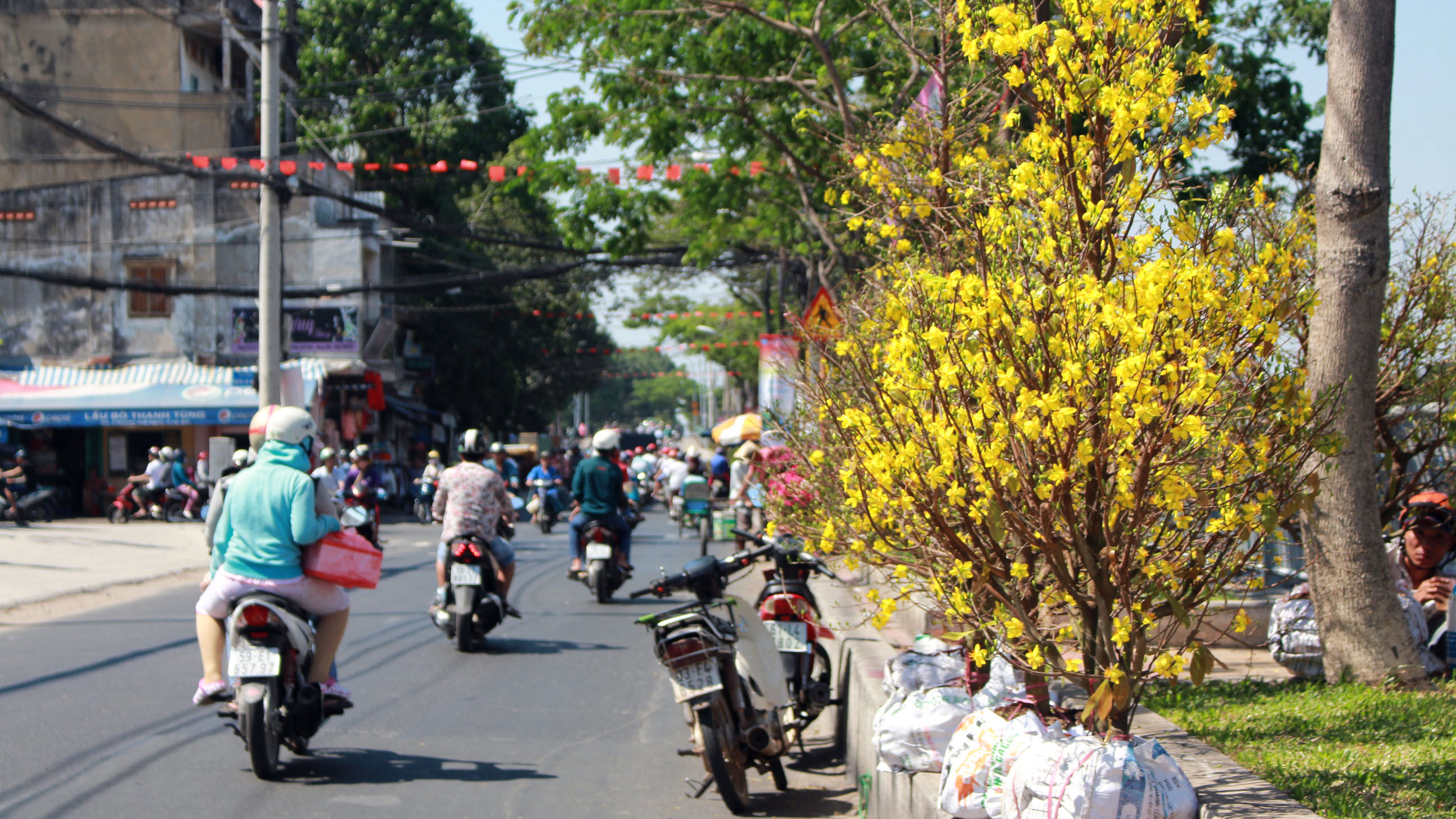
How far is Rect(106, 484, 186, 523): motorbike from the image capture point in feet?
84.4

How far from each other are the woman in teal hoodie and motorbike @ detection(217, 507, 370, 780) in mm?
75

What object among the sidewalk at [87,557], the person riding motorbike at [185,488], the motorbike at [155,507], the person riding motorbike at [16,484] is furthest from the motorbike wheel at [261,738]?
the motorbike at [155,507]

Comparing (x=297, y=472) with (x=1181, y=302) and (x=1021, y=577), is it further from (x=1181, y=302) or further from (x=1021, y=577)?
(x=1181, y=302)

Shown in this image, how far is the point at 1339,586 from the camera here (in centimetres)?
561

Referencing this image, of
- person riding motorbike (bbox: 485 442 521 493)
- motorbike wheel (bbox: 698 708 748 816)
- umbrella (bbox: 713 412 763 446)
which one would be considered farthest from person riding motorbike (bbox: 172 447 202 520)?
motorbike wheel (bbox: 698 708 748 816)

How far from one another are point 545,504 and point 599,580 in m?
13.2

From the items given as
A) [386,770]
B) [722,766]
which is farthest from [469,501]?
[722,766]

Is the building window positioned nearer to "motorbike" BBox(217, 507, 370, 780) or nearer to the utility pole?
the utility pole

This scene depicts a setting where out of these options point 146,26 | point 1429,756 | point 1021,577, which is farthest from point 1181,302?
point 146,26

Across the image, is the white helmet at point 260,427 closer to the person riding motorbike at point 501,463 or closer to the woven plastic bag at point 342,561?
the woven plastic bag at point 342,561

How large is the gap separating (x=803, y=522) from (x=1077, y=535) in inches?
103

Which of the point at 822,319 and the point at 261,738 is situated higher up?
the point at 822,319

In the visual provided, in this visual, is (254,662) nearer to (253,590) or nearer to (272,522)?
(253,590)

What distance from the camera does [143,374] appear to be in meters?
29.1
